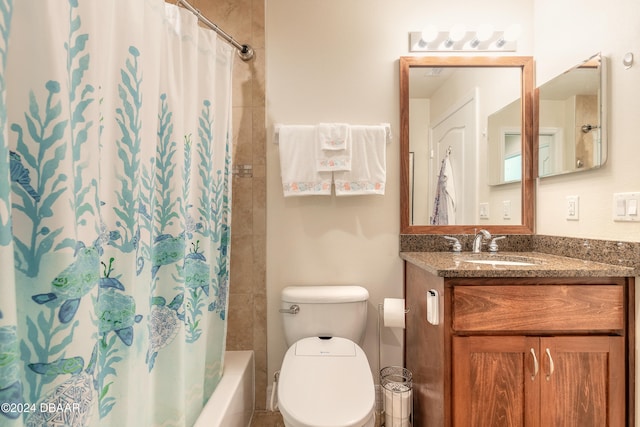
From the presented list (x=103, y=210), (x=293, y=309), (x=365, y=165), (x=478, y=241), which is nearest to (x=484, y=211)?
(x=478, y=241)

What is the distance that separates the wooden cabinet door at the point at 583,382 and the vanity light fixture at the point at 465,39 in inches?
60.1

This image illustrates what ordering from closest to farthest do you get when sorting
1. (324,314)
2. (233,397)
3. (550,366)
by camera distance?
(550,366), (233,397), (324,314)

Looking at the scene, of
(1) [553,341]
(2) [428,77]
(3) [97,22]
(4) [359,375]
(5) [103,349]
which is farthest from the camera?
(2) [428,77]

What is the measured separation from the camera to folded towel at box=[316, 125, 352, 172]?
1.76 m

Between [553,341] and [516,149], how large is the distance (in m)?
1.08

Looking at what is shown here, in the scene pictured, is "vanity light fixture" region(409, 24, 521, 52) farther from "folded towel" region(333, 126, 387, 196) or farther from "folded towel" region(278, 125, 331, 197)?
"folded towel" region(278, 125, 331, 197)

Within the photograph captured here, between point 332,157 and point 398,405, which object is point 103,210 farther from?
point 398,405

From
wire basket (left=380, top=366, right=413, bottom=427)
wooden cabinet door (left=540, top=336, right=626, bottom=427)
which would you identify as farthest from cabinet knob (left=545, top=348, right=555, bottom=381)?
wire basket (left=380, top=366, right=413, bottom=427)

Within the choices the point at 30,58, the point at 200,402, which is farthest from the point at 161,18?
the point at 200,402

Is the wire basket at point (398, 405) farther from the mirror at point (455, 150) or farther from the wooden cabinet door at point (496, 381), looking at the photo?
the mirror at point (455, 150)

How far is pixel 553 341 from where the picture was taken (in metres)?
1.22

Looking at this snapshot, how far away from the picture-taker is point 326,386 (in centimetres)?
130

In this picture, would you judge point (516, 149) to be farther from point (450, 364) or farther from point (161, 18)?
point (161, 18)

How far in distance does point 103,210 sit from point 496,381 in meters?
1.39
